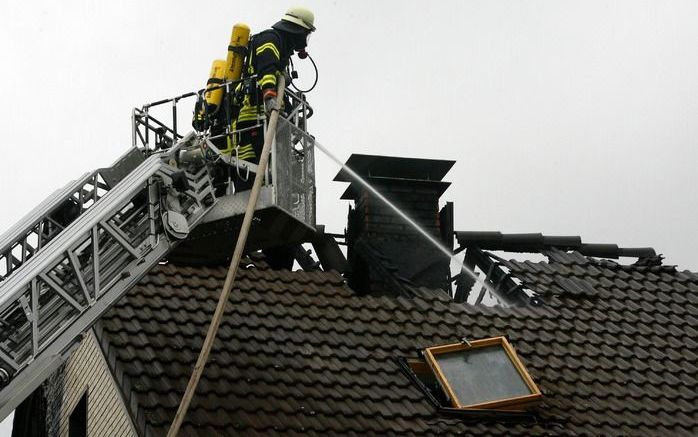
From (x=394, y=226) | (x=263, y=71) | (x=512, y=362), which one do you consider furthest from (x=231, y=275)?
(x=394, y=226)

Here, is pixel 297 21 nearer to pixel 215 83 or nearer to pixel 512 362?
pixel 215 83

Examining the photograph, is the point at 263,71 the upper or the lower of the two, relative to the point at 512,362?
upper

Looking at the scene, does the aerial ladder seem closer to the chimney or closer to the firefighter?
the firefighter

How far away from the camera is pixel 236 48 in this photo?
37.6 ft

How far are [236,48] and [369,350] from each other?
2.97 m

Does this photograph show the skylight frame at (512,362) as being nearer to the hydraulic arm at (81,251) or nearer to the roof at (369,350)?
the roof at (369,350)

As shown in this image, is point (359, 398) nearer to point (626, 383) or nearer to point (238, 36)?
point (626, 383)

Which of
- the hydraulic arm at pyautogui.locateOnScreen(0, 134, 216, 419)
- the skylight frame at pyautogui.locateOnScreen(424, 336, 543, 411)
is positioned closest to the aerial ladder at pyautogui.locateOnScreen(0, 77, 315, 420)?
the hydraulic arm at pyautogui.locateOnScreen(0, 134, 216, 419)

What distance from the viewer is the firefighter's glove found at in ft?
34.7

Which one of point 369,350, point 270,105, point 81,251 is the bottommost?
point 81,251

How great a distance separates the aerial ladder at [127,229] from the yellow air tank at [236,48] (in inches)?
10.6

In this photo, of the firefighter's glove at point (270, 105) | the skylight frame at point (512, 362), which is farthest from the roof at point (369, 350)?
the firefighter's glove at point (270, 105)

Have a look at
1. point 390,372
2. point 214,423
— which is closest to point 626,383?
point 390,372

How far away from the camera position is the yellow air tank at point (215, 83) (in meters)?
11.4
